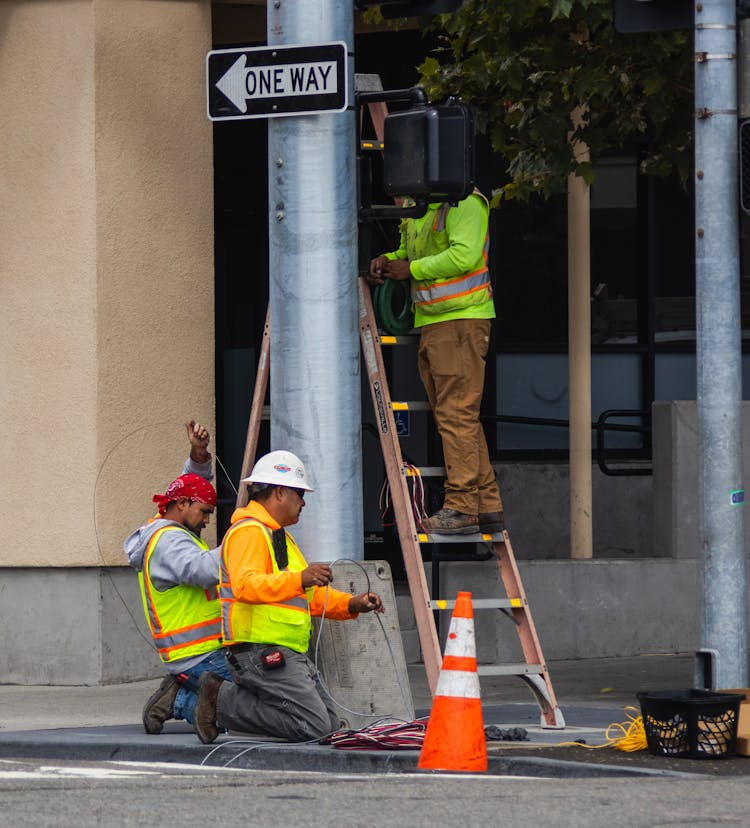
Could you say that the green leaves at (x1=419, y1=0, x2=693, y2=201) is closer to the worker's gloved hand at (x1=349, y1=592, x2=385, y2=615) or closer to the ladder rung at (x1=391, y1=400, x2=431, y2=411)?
the ladder rung at (x1=391, y1=400, x2=431, y2=411)

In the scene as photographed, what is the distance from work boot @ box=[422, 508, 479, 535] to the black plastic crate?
1.92 m

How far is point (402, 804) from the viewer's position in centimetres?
754

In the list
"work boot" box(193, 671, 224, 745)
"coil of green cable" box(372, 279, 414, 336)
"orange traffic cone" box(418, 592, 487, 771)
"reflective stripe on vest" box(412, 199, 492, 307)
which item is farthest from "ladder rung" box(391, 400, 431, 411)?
"orange traffic cone" box(418, 592, 487, 771)

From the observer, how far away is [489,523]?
1075 cm

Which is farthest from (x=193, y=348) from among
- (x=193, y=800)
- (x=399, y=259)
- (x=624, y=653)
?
(x=193, y=800)

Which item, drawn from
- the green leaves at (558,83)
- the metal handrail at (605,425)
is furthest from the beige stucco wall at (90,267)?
the metal handrail at (605,425)

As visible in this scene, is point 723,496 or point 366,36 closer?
point 723,496

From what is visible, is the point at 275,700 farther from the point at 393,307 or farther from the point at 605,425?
the point at 605,425

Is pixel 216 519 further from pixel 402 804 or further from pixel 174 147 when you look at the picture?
pixel 402 804

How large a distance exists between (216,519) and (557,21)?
168 inches

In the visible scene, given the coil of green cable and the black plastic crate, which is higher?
the coil of green cable

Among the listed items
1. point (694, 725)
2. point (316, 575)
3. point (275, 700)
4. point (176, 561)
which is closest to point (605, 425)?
point (176, 561)

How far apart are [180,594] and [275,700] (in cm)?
107

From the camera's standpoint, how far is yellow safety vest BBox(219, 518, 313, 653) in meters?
9.51
